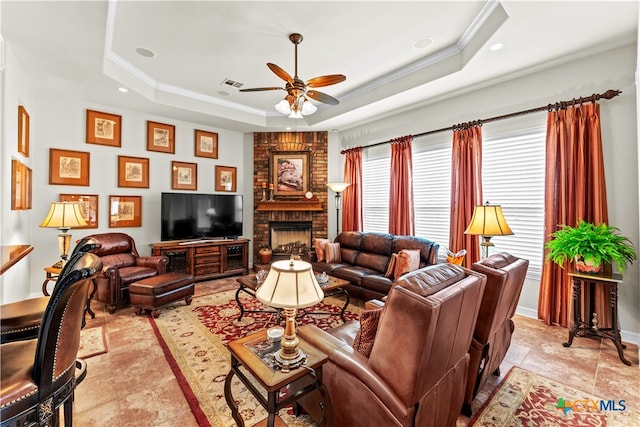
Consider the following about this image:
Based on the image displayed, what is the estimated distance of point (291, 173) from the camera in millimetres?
6137

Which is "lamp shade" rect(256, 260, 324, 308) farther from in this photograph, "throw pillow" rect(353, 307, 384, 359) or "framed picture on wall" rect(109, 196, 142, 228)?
"framed picture on wall" rect(109, 196, 142, 228)

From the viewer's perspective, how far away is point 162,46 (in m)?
3.35

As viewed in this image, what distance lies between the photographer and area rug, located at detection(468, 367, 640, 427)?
184 centimetres

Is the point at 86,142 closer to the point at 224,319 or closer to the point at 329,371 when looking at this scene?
the point at 224,319

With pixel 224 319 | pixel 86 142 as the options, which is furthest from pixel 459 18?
pixel 86 142

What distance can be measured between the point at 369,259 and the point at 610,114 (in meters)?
3.31

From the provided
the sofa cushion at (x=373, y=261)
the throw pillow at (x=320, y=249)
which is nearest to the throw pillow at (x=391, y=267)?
the sofa cushion at (x=373, y=261)

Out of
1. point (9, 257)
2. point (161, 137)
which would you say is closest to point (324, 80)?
point (9, 257)

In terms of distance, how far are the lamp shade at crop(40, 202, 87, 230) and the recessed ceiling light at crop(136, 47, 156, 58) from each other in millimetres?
2062

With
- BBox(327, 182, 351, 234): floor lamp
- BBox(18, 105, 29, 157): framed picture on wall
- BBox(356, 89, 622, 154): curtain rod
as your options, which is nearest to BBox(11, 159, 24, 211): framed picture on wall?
BBox(18, 105, 29, 157): framed picture on wall

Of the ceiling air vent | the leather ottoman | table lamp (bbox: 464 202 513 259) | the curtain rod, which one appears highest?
the ceiling air vent

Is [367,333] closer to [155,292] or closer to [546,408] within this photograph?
[546,408]

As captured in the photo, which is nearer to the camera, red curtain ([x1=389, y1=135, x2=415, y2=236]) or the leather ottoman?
the leather ottoman

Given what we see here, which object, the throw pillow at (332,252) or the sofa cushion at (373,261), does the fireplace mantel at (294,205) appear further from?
the sofa cushion at (373,261)
